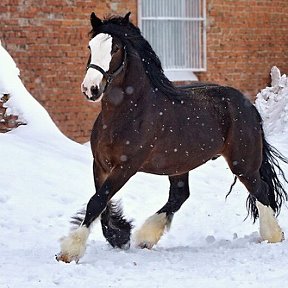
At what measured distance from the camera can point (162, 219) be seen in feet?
29.6

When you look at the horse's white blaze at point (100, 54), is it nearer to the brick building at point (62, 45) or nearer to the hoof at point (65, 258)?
the hoof at point (65, 258)

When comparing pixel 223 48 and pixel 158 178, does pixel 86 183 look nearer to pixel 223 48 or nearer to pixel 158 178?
pixel 158 178

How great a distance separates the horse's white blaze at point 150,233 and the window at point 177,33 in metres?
7.26

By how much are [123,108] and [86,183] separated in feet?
10.2

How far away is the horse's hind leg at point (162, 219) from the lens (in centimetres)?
878

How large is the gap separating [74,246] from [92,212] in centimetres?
34

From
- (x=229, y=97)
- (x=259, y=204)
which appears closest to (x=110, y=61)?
(x=229, y=97)

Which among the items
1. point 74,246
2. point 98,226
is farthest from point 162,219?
point 74,246

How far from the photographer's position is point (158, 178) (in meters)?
12.3

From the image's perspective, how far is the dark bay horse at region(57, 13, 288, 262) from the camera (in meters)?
7.91

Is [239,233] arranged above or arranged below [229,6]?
below

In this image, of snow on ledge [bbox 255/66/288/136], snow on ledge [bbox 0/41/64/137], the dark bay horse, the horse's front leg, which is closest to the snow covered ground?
snow on ledge [bbox 0/41/64/137]

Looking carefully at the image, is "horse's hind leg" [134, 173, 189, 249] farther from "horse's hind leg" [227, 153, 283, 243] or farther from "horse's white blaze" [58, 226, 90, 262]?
"horse's white blaze" [58, 226, 90, 262]

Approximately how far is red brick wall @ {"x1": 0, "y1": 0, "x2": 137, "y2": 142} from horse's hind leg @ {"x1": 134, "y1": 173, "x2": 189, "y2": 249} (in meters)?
5.44
